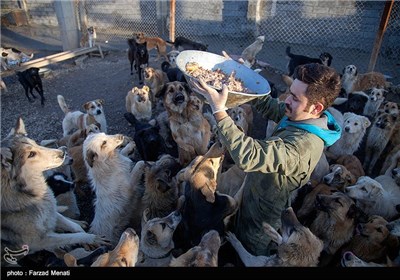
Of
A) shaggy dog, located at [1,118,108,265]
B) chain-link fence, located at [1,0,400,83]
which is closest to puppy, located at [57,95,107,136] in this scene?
shaggy dog, located at [1,118,108,265]

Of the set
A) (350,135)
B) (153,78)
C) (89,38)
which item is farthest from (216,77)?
(89,38)

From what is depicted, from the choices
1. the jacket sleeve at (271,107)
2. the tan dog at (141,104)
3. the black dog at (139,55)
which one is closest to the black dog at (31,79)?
the black dog at (139,55)

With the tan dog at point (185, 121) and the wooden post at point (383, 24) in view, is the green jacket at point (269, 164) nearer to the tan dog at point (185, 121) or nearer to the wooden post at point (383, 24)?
the tan dog at point (185, 121)

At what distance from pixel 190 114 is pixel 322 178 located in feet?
8.42

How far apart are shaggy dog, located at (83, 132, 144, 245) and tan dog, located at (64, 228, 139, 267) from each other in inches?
49.0

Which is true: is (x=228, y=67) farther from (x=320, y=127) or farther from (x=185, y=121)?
(x=185, y=121)

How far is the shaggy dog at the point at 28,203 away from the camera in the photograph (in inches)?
128

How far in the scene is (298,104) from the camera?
238 cm

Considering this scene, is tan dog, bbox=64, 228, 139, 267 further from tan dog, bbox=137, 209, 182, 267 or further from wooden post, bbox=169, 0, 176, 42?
wooden post, bbox=169, 0, 176, 42

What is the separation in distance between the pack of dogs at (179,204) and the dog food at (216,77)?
81cm

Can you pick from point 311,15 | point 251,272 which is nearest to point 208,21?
point 311,15

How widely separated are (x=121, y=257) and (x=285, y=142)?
5.93 feet

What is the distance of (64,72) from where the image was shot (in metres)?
11.2

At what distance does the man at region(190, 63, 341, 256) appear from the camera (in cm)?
206
